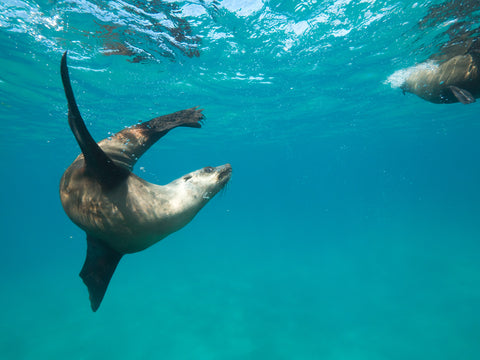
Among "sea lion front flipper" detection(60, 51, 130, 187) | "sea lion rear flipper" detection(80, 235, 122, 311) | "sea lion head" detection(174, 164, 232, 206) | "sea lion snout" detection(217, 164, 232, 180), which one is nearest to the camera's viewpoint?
"sea lion front flipper" detection(60, 51, 130, 187)

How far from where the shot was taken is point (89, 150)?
6.37ft

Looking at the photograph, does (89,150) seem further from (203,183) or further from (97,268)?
(97,268)

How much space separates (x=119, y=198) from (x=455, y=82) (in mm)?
5814

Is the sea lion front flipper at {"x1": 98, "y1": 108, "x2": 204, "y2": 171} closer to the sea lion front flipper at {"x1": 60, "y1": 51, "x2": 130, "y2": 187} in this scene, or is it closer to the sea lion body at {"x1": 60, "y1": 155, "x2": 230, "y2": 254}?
the sea lion body at {"x1": 60, "y1": 155, "x2": 230, "y2": 254}

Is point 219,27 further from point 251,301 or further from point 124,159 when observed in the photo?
point 251,301

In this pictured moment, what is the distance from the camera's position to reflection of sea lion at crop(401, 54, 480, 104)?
4.50 meters

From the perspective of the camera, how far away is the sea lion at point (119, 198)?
2.24 metres

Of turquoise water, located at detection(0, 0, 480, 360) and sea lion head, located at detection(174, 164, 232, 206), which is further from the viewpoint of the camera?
turquoise water, located at detection(0, 0, 480, 360)

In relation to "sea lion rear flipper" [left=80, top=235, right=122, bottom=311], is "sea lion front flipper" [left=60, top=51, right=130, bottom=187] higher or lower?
higher

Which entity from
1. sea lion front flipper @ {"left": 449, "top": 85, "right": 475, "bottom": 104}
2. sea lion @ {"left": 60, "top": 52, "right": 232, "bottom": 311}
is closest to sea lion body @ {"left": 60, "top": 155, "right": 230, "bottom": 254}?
sea lion @ {"left": 60, "top": 52, "right": 232, "bottom": 311}

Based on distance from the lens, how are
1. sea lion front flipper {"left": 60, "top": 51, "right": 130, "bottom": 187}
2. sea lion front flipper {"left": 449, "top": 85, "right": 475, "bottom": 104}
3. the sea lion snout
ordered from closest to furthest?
sea lion front flipper {"left": 60, "top": 51, "right": 130, "bottom": 187}
the sea lion snout
sea lion front flipper {"left": 449, "top": 85, "right": 475, "bottom": 104}

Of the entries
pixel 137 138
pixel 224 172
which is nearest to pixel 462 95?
pixel 224 172

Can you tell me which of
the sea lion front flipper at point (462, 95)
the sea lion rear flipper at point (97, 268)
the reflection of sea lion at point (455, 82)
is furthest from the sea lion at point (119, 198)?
the reflection of sea lion at point (455, 82)

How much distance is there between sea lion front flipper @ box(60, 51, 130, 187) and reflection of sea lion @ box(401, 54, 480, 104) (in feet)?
16.7
